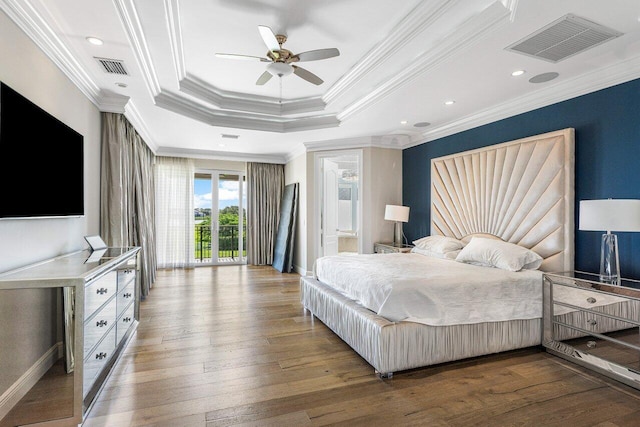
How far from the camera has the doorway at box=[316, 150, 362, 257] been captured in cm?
596

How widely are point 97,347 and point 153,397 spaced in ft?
1.62

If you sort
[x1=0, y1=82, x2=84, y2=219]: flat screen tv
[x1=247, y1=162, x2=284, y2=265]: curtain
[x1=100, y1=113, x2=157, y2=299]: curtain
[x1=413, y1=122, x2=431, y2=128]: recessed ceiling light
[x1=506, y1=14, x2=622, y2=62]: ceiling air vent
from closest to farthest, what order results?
[x1=0, y1=82, x2=84, y2=219]: flat screen tv, [x1=506, y1=14, x2=622, y2=62]: ceiling air vent, [x1=100, y1=113, x2=157, y2=299]: curtain, [x1=413, y1=122, x2=431, y2=128]: recessed ceiling light, [x1=247, y1=162, x2=284, y2=265]: curtain

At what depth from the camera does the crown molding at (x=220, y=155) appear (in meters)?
6.58

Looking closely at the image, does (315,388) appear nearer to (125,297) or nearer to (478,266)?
(125,297)

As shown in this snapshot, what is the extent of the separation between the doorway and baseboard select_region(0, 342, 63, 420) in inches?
159

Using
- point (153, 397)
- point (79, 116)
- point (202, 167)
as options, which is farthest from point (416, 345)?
point (202, 167)

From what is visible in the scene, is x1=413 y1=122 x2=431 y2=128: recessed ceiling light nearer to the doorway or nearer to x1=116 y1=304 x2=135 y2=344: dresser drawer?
the doorway

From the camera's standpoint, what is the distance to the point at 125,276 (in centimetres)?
289

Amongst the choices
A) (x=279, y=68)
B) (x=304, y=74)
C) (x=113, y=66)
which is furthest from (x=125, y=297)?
(x=304, y=74)

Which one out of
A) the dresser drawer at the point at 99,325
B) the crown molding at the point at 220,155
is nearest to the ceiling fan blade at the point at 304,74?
the dresser drawer at the point at 99,325

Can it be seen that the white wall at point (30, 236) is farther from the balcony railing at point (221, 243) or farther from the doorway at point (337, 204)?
the balcony railing at point (221, 243)

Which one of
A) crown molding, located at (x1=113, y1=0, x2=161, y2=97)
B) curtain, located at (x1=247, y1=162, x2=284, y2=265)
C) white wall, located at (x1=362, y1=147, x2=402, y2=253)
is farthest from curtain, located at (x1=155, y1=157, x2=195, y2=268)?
white wall, located at (x1=362, y1=147, x2=402, y2=253)

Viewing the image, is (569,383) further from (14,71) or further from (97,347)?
(14,71)

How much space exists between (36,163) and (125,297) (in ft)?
4.30
